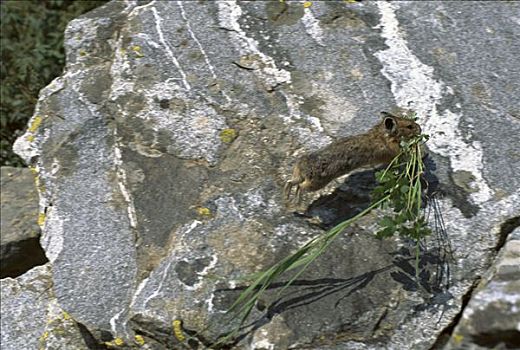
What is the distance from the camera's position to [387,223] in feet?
11.5

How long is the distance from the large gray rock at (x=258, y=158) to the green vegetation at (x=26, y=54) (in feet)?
4.43

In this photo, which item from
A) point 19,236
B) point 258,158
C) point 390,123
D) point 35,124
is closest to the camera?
point 390,123

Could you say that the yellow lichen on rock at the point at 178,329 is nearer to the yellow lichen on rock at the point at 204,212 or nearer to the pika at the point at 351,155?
the yellow lichen on rock at the point at 204,212

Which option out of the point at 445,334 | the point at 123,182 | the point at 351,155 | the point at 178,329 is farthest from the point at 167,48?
the point at 445,334

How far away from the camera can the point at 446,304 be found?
3.51 meters

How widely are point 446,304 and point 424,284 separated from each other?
131 millimetres

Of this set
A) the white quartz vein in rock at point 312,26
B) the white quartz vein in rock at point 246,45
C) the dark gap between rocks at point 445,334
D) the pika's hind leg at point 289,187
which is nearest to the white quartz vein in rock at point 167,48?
the white quartz vein in rock at point 246,45

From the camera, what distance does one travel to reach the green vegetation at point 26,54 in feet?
19.8

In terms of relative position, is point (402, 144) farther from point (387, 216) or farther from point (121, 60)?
point (121, 60)

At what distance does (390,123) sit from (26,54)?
3.61 metres

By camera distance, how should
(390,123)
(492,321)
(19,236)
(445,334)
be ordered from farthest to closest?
1. (19,236)
2. (390,123)
3. (445,334)
4. (492,321)

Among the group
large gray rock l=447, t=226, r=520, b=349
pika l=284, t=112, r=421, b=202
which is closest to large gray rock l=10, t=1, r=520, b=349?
pika l=284, t=112, r=421, b=202

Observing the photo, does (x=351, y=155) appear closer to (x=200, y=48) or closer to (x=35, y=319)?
(x=200, y=48)

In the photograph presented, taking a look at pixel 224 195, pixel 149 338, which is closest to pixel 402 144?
pixel 224 195
